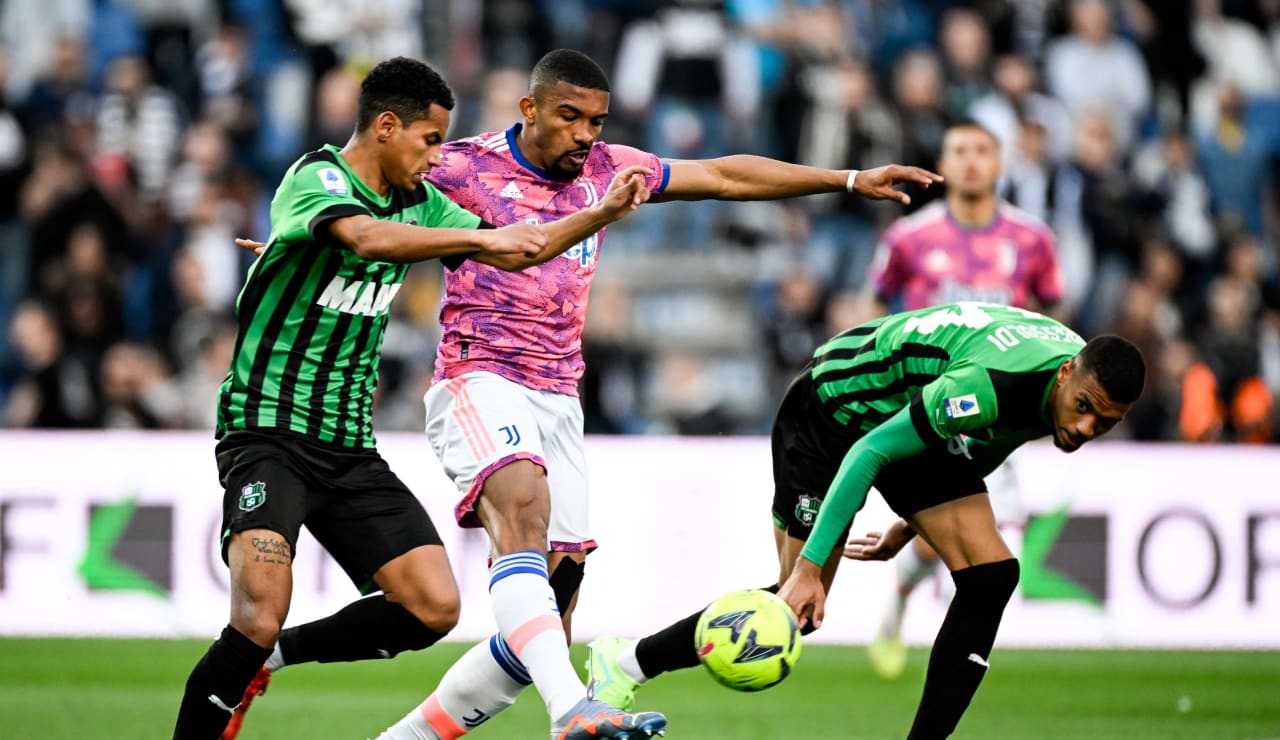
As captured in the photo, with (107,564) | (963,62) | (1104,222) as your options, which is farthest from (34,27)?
(1104,222)

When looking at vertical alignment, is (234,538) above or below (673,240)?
below

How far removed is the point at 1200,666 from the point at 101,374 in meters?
7.10

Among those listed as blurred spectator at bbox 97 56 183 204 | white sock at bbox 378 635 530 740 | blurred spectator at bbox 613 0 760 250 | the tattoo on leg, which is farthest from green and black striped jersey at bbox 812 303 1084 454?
blurred spectator at bbox 97 56 183 204

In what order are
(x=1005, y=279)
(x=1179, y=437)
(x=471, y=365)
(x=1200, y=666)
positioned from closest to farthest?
(x=471, y=365) < (x=1005, y=279) < (x=1200, y=666) < (x=1179, y=437)

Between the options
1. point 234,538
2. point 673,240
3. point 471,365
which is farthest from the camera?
point 673,240

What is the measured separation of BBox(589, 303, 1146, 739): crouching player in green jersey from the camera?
5.93 m

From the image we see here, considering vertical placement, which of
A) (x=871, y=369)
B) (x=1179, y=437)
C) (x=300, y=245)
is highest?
(x=300, y=245)

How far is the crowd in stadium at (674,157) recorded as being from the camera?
1279cm

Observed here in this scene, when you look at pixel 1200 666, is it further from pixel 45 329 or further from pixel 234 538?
pixel 45 329

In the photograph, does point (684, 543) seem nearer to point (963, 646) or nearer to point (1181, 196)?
point (963, 646)

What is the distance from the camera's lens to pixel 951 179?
9500mm

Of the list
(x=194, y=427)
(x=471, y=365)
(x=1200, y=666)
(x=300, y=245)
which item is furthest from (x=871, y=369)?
(x=194, y=427)

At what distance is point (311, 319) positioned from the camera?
19.4 feet

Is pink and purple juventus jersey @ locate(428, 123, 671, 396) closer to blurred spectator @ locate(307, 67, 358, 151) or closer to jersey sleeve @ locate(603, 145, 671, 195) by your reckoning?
jersey sleeve @ locate(603, 145, 671, 195)
